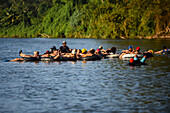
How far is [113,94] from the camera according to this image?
18047 mm

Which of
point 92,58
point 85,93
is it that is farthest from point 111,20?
point 85,93

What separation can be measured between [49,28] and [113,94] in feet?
516

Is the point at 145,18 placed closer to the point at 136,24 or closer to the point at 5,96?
the point at 136,24

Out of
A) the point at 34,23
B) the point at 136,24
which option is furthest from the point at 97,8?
the point at 34,23

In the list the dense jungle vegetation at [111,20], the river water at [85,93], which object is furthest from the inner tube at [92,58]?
the dense jungle vegetation at [111,20]

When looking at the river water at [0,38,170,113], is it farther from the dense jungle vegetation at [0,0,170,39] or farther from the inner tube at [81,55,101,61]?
the dense jungle vegetation at [0,0,170,39]

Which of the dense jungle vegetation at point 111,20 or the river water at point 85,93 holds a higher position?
the dense jungle vegetation at point 111,20

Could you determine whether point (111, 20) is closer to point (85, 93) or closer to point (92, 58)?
point (92, 58)

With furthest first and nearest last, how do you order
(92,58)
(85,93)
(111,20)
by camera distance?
(111,20)
(92,58)
(85,93)

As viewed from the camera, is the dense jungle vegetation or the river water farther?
the dense jungle vegetation

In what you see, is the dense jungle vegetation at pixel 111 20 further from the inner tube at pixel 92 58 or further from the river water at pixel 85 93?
the river water at pixel 85 93

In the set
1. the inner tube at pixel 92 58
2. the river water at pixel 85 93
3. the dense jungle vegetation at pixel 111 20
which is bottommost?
the river water at pixel 85 93

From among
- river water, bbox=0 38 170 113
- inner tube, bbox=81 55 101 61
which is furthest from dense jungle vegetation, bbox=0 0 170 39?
river water, bbox=0 38 170 113

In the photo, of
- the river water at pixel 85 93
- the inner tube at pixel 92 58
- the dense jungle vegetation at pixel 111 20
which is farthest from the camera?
the dense jungle vegetation at pixel 111 20
